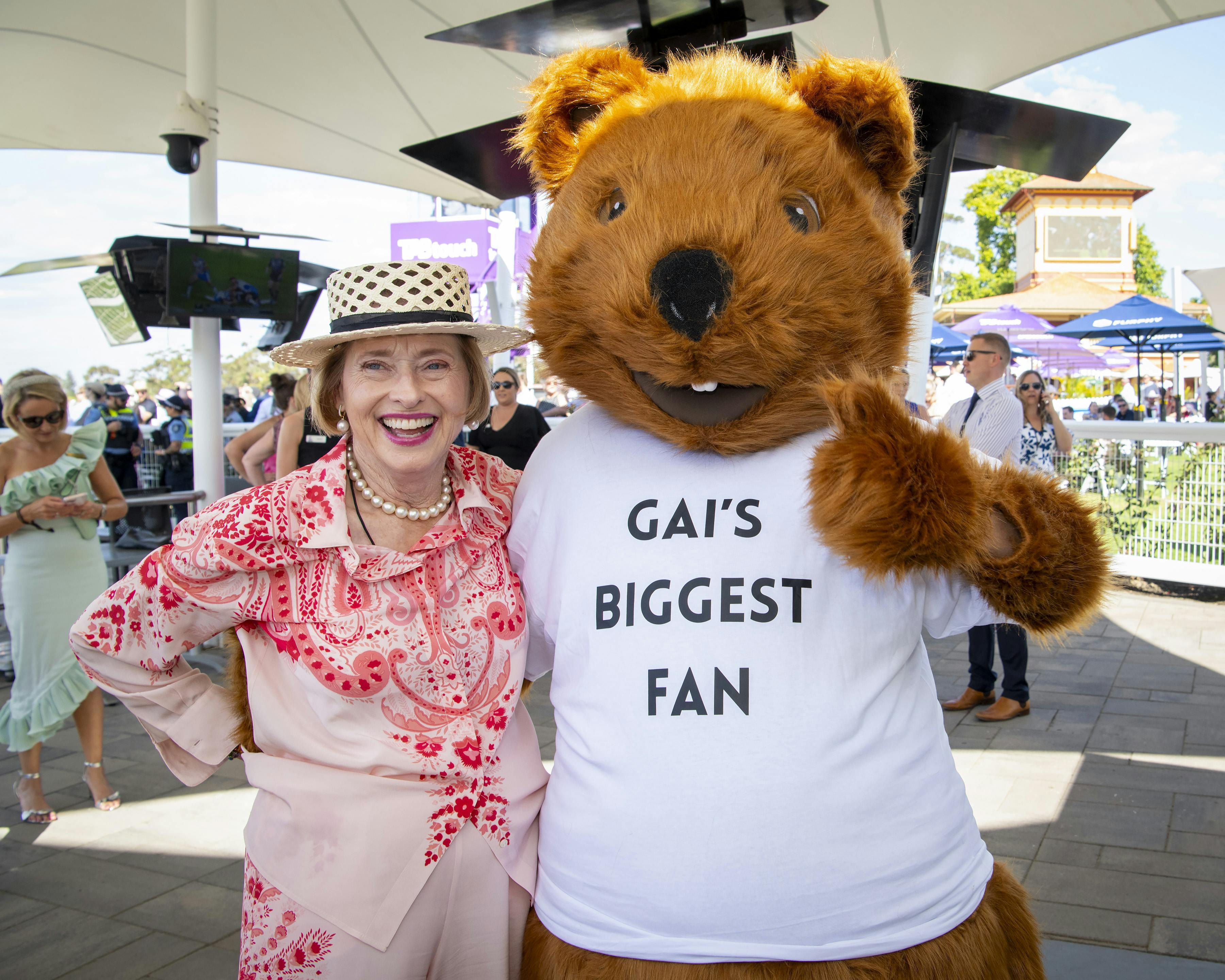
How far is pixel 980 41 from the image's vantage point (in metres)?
7.00

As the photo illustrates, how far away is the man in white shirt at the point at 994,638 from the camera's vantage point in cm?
541

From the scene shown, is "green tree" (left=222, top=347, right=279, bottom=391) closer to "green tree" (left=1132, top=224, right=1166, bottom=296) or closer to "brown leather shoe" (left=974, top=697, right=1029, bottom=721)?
"green tree" (left=1132, top=224, right=1166, bottom=296)

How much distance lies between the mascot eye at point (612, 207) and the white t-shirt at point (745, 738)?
1.50ft

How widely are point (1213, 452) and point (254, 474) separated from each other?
307 inches

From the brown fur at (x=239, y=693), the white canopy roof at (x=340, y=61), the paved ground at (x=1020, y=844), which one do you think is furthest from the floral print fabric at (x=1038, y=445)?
the brown fur at (x=239, y=693)

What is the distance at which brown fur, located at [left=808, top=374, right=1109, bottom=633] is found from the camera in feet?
4.74

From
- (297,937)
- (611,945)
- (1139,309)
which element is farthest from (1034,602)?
(1139,309)

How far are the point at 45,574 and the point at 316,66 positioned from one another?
6.80 meters

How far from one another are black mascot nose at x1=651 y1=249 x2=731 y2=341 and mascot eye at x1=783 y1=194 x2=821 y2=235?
→ 20 centimetres

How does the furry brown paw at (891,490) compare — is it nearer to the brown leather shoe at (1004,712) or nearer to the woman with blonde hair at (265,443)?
the brown leather shoe at (1004,712)

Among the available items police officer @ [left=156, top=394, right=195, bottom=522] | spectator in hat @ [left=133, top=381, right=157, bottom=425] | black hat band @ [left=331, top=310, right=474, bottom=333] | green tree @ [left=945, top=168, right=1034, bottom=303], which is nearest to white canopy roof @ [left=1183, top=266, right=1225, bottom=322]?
black hat band @ [left=331, top=310, right=474, bottom=333]

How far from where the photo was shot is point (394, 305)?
1.92 meters

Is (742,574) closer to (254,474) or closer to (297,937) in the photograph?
(297,937)

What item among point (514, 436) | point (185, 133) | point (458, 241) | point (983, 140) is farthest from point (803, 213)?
point (458, 241)
